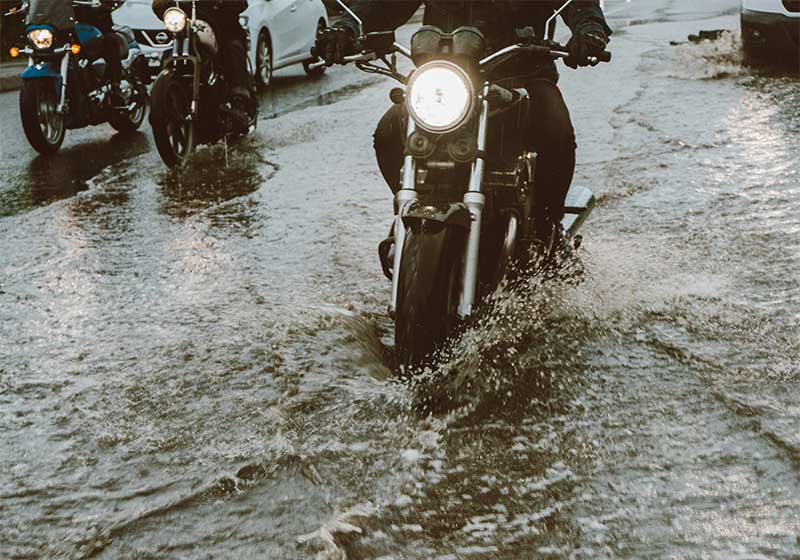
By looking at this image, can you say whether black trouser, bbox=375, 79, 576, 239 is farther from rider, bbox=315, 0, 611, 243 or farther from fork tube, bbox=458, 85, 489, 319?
fork tube, bbox=458, 85, 489, 319

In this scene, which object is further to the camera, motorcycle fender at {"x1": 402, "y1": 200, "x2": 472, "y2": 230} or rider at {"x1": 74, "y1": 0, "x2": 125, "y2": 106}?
rider at {"x1": 74, "y1": 0, "x2": 125, "y2": 106}

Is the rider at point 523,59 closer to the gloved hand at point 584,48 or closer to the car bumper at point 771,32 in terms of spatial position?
the gloved hand at point 584,48

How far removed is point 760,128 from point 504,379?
563 cm

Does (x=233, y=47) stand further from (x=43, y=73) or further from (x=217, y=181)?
(x=217, y=181)

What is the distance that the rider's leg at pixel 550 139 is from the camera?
467 cm

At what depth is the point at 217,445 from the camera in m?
3.63

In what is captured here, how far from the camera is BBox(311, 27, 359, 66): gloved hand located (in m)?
4.33

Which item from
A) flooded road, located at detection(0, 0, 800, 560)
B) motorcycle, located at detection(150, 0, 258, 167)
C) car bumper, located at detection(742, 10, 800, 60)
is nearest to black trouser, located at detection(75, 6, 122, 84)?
motorcycle, located at detection(150, 0, 258, 167)

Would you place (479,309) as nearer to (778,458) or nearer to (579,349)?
(579,349)

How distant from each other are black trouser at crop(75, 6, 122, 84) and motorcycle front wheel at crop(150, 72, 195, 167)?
163 cm

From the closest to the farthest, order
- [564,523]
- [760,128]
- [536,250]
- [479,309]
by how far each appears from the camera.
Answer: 1. [564,523]
2. [479,309]
3. [536,250]
4. [760,128]

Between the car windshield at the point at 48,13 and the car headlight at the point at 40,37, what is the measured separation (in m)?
0.10

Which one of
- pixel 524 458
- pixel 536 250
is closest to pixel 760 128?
pixel 536 250

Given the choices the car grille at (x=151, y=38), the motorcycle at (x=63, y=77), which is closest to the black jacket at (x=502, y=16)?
the motorcycle at (x=63, y=77)
